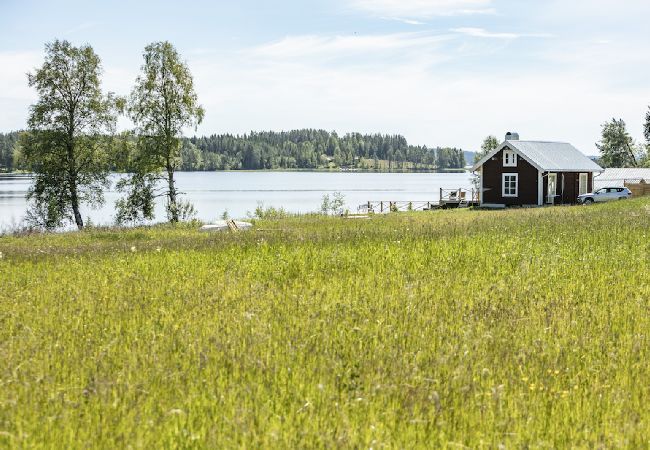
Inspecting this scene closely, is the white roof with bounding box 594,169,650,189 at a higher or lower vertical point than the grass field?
higher

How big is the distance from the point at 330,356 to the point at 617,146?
426 ft

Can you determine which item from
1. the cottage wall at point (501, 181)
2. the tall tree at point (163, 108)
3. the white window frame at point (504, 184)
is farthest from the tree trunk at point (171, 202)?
the white window frame at point (504, 184)

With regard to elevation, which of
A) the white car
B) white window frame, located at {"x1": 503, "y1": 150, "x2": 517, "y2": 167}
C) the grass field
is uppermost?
white window frame, located at {"x1": 503, "y1": 150, "x2": 517, "y2": 167}

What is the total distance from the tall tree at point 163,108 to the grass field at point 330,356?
35.6m

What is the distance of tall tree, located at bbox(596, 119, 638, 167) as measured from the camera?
120812 mm

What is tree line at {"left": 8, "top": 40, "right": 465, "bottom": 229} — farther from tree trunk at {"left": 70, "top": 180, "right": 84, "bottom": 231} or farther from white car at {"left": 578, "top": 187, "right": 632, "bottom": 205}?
white car at {"left": 578, "top": 187, "right": 632, "bottom": 205}

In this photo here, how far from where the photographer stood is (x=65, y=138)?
44969 mm

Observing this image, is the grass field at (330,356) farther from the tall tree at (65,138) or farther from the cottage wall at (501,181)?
the cottage wall at (501,181)

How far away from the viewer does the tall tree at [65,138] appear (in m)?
44.7

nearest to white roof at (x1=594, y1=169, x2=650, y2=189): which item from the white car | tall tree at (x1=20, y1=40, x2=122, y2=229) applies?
the white car

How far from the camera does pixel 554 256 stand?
12.9 m

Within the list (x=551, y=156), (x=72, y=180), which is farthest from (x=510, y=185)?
(x=72, y=180)

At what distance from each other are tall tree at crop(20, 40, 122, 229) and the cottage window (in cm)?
3447

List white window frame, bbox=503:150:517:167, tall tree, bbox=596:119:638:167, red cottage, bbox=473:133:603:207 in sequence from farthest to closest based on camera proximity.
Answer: tall tree, bbox=596:119:638:167, white window frame, bbox=503:150:517:167, red cottage, bbox=473:133:603:207
